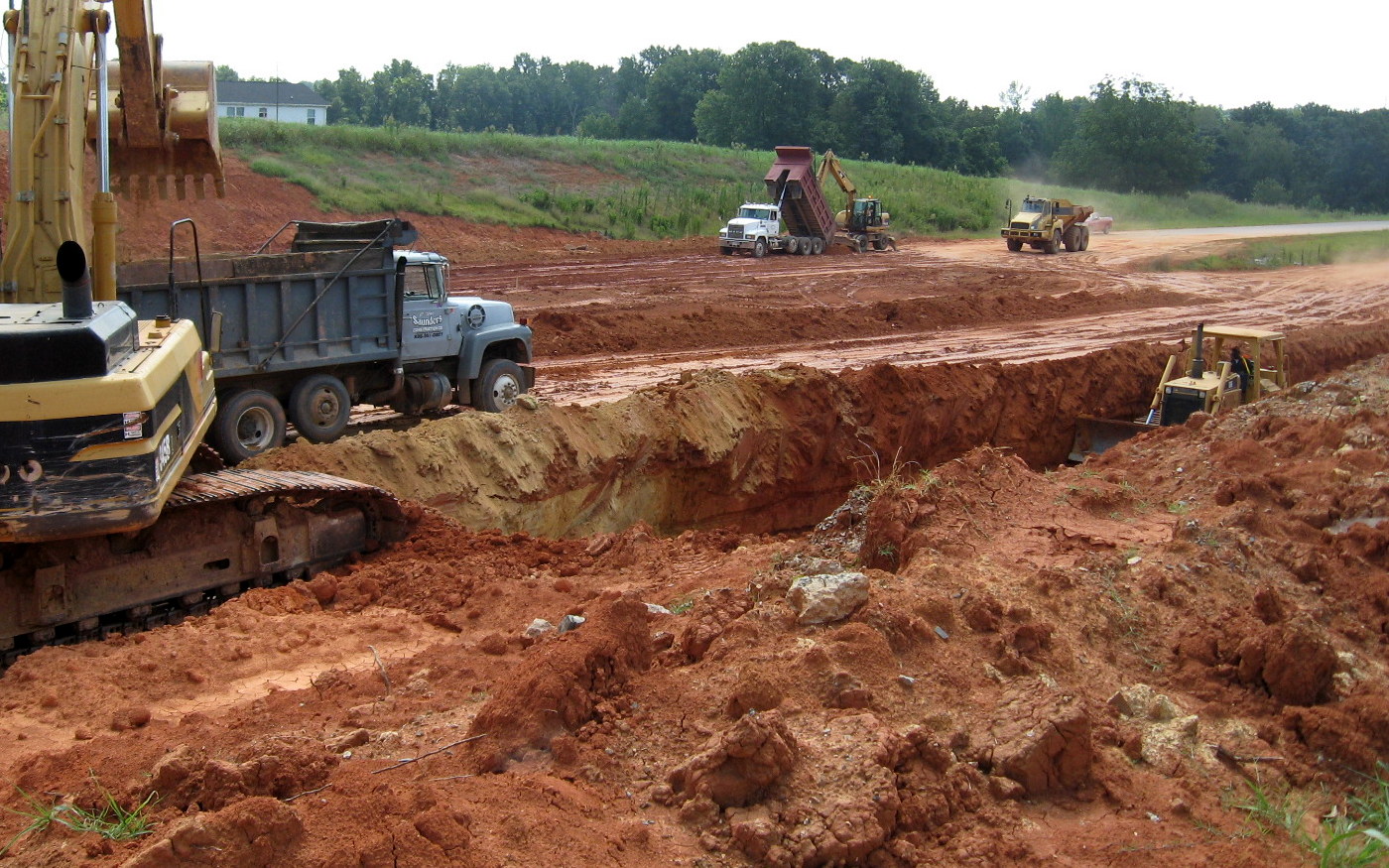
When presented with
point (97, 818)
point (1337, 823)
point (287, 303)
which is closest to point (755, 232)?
point (287, 303)

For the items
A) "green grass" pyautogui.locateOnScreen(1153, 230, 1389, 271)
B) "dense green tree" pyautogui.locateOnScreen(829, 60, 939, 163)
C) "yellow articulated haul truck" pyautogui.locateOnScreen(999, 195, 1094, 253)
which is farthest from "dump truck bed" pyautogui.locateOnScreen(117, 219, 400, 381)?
"dense green tree" pyautogui.locateOnScreen(829, 60, 939, 163)

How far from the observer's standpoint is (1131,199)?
68.3 metres

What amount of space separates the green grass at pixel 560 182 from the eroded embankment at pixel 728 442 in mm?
24345

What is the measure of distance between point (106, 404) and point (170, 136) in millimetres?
4428

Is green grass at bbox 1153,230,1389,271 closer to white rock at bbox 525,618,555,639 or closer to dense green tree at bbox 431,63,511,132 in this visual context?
white rock at bbox 525,618,555,639

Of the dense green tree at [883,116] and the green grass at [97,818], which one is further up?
the dense green tree at [883,116]

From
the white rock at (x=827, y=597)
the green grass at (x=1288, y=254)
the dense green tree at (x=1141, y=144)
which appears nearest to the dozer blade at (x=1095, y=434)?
the white rock at (x=827, y=597)

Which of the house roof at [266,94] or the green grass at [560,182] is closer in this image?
the green grass at [560,182]

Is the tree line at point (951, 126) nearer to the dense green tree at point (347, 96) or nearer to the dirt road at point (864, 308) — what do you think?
the dense green tree at point (347, 96)

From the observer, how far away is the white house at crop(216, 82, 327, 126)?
7862cm

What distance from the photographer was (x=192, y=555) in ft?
29.9

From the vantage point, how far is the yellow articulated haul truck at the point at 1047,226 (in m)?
43.3

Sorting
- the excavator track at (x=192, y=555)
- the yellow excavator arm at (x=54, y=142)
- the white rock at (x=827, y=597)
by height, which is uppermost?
the yellow excavator arm at (x=54, y=142)

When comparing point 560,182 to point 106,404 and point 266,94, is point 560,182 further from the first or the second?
point 266,94
